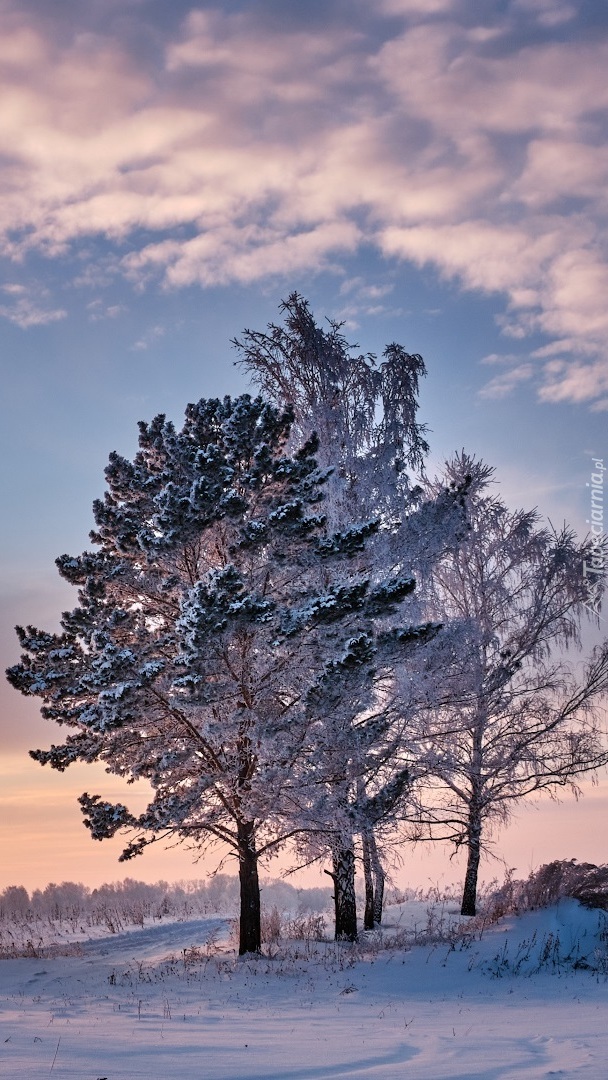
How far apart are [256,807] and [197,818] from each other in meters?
1.33

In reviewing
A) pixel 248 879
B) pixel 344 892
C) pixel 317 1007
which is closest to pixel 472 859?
pixel 344 892

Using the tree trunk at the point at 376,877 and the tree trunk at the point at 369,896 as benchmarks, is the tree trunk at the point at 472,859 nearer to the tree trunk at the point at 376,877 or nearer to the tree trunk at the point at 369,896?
the tree trunk at the point at 376,877

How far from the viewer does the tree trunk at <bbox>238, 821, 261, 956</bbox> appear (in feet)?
52.8

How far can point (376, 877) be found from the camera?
19922mm

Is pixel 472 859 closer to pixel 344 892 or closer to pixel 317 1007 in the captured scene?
pixel 344 892

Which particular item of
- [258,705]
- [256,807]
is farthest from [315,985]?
[258,705]

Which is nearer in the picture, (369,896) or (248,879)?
(248,879)

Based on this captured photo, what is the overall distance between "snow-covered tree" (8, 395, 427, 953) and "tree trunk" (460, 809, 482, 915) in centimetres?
570

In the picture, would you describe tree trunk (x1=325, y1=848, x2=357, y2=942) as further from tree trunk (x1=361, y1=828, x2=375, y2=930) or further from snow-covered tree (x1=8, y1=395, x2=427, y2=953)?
snow-covered tree (x1=8, y1=395, x2=427, y2=953)

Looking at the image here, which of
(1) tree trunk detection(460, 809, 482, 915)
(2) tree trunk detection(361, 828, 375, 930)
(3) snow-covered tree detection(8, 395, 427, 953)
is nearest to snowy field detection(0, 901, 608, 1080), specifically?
(2) tree trunk detection(361, 828, 375, 930)

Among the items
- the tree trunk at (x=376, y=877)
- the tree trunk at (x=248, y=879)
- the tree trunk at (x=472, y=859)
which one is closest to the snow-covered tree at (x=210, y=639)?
the tree trunk at (x=248, y=879)

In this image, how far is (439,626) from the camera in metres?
16.9

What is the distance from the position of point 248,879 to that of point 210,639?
509 centimetres

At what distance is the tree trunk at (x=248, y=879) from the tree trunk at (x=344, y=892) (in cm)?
216
